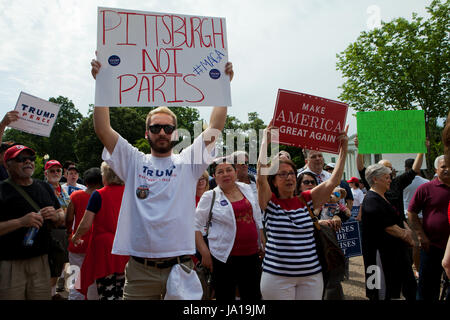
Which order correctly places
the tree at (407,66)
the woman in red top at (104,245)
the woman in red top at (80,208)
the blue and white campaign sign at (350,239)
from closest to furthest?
the woman in red top at (104,245), the woman in red top at (80,208), the blue and white campaign sign at (350,239), the tree at (407,66)

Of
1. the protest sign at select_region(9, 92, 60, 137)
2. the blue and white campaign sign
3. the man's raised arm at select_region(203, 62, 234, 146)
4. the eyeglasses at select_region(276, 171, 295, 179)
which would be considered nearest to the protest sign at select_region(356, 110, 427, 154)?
the blue and white campaign sign

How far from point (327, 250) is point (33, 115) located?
15.8 feet

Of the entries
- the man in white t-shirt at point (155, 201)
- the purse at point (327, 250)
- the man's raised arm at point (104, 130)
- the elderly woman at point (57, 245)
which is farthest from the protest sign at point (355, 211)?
the man's raised arm at point (104, 130)

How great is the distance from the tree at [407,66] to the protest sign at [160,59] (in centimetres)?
1726

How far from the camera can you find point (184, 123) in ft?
146

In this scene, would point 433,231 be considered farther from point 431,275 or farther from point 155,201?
point 155,201

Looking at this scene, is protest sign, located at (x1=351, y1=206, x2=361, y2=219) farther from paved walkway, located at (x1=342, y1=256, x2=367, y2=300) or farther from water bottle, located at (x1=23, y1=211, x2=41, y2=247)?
water bottle, located at (x1=23, y1=211, x2=41, y2=247)

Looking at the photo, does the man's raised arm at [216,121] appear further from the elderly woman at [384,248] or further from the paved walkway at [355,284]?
the paved walkway at [355,284]

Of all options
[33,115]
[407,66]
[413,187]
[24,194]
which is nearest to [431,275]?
[413,187]

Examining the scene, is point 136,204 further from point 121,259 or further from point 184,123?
point 184,123

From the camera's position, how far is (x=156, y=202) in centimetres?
253

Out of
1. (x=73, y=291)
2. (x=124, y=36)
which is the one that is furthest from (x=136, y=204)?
(x=73, y=291)

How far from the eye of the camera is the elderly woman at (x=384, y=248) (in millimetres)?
4324
